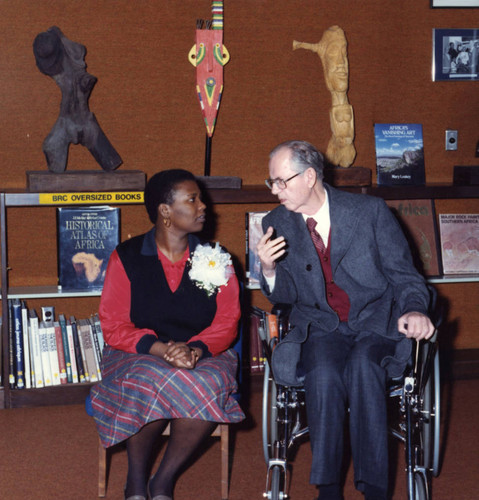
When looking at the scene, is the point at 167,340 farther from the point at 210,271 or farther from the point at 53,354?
the point at 53,354

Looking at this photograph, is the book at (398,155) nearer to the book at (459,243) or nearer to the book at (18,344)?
the book at (459,243)

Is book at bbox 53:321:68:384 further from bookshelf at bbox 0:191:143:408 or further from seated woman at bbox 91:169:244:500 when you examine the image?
seated woman at bbox 91:169:244:500

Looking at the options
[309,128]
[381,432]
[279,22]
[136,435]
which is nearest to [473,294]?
[309,128]

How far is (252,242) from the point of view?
4.00 metres

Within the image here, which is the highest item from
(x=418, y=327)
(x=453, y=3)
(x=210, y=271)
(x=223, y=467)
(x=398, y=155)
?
(x=453, y=3)

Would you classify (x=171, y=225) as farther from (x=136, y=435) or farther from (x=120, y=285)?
(x=136, y=435)

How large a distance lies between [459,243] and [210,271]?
188 cm

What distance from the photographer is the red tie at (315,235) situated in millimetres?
2840

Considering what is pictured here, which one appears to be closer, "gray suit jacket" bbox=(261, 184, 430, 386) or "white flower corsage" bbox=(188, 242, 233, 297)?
"gray suit jacket" bbox=(261, 184, 430, 386)

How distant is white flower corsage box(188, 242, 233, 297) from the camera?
295cm

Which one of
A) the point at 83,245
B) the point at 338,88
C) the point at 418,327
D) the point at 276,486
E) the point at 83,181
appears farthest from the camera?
the point at 338,88

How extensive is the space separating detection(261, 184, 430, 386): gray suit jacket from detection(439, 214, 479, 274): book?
152 centimetres

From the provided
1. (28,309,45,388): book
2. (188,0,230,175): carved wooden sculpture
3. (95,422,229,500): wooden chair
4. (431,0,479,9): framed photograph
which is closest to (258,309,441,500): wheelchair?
(95,422,229,500): wooden chair

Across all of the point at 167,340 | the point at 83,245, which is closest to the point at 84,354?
the point at 83,245
